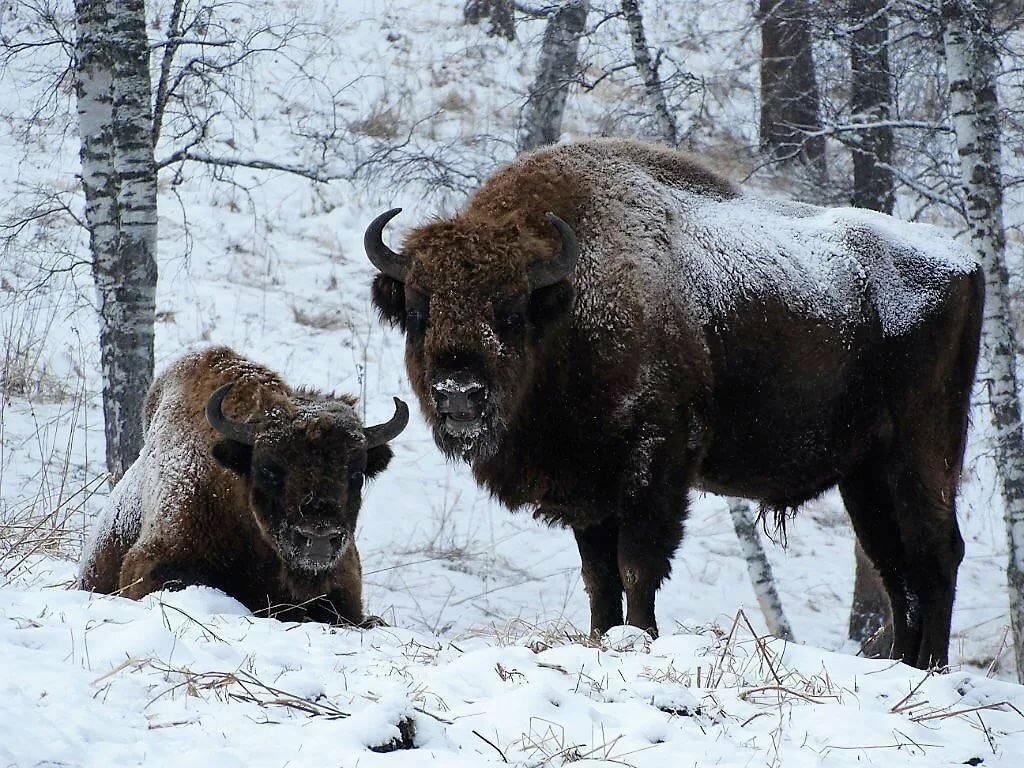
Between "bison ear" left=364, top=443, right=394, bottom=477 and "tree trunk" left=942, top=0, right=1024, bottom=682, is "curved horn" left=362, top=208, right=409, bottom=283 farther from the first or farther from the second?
"tree trunk" left=942, top=0, right=1024, bottom=682

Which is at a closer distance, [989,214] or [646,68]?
[989,214]

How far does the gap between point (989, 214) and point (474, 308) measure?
5.27 m

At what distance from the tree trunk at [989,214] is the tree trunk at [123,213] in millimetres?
6038

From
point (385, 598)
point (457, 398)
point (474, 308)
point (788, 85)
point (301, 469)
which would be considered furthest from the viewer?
point (788, 85)

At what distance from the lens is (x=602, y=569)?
607 centimetres

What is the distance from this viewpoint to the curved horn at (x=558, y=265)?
5.58 metres

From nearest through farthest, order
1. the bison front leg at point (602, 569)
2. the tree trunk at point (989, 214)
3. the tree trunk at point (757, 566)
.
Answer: the bison front leg at point (602, 569)
the tree trunk at point (989, 214)
the tree trunk at point (757, 566)

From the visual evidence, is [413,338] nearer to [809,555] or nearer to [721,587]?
[721,587]

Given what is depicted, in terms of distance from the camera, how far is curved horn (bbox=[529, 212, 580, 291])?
558 cm

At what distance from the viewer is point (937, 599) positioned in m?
6.34

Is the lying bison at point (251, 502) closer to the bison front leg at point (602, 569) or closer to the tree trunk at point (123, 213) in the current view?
the bison front leg at point (602, 569)

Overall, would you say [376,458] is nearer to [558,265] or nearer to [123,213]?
[558,265]

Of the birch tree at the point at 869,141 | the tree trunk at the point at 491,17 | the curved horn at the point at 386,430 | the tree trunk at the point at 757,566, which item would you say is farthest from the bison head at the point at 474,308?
the tree trunk at the point at 491,17

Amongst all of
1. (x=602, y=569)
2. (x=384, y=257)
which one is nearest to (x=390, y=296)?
(x=384, y=257)
